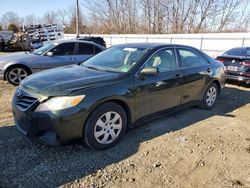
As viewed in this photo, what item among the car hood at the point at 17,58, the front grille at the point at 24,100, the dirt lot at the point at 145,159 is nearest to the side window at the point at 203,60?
the dirt lot at the point at 145,159

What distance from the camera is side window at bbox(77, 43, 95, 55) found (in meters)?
8.36

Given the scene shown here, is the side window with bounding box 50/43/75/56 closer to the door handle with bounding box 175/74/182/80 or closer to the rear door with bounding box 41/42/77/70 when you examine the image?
the rear door with bounding box 41/42/77/70

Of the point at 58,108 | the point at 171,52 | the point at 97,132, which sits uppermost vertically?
the point at 171,52

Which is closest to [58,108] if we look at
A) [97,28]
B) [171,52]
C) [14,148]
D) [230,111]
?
[14,148]

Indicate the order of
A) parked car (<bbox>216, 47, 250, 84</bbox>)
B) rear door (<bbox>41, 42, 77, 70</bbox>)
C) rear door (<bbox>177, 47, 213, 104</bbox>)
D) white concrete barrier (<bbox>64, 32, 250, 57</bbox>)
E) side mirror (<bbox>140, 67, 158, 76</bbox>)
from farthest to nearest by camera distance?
white concrete barrier (<bbox>64, 32, 250, 57</bbox>) < parked car (<bbox>216, 47, 250, 84</bbox>) < rear door (<bbox>41, 42, 77, 70</bbox>) < rear door (<bbox>177, 47, 213, 104</bbox>) < side mirror (<bbox>140, 67, 158, 76</bbox>)

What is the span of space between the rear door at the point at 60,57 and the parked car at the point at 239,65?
16.5 ft

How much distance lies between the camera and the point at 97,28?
120ft

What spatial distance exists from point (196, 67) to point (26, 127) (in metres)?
3.38

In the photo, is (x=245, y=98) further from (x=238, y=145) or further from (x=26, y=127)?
(x=26, y=127)

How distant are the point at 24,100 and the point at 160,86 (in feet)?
6.96

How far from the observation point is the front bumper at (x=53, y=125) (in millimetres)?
3242

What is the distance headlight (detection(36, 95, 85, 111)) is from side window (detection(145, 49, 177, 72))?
1.43 metres

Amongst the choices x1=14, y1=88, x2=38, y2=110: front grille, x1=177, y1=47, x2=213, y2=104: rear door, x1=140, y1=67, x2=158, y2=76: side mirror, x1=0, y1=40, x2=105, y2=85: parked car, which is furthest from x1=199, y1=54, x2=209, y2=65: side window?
x1=0, y1=40, x2=105, y2=85: parked car

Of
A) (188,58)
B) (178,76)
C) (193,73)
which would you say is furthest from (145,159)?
(188,58)
